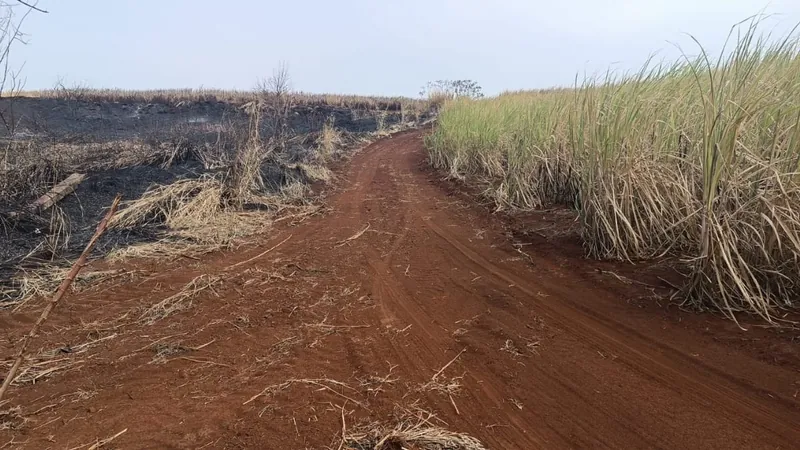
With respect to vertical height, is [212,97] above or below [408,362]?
above

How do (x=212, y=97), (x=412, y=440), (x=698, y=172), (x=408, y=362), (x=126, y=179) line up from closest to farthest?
(x=412, y=440) → (x=408, y=362) → (x=698, y=172) → (x=126, y=179) → (x=212, y=97)

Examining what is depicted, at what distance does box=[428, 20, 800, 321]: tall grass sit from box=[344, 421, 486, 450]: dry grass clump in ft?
6.77

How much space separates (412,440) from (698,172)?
315 centimetres

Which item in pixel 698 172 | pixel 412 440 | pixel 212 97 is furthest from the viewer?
pixel 212 97

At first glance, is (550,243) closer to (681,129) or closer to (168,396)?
(681,129)

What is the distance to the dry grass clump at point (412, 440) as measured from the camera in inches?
78.4

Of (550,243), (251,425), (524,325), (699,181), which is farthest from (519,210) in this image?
(251,425)

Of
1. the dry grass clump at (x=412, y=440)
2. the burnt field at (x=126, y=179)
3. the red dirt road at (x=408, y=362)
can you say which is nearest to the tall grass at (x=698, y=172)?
the red dirt road at (x=408, y=362)

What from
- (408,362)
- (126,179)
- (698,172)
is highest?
(698,172)

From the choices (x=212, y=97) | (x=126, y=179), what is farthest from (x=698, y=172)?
(x=212, y=97)

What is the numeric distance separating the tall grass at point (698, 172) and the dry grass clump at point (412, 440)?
2.06 m

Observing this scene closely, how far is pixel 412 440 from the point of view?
6.58 ft

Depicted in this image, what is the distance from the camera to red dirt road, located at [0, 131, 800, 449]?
2152 millimetres

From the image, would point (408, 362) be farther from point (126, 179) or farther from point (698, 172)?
point (126, 179)
